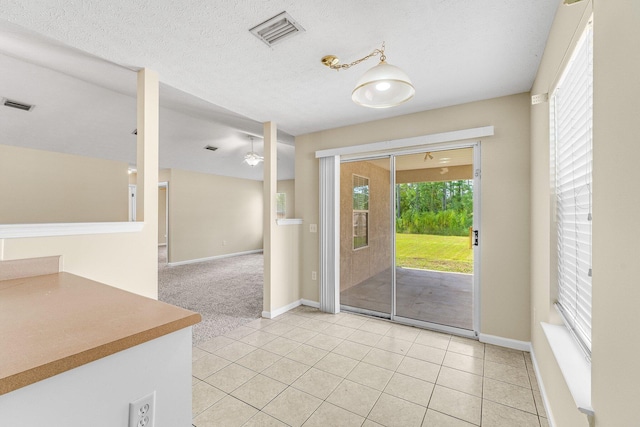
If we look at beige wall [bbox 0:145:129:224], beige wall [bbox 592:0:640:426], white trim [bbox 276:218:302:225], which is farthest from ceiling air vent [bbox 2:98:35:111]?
beige wall [bbox 592:0:640:426]

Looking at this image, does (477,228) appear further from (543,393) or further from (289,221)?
(289,221)

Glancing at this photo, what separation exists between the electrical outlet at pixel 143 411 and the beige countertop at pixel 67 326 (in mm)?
165

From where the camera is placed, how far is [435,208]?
3213mm

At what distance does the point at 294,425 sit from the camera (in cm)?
172

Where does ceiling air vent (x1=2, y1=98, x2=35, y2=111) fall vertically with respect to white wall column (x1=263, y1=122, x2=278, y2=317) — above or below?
above

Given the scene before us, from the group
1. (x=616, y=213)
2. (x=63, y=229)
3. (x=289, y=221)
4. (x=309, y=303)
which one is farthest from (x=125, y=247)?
(x=616, y=213)

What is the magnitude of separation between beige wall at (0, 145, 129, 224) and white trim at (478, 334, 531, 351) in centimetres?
627

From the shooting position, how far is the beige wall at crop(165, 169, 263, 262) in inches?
270

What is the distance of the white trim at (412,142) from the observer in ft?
9.07

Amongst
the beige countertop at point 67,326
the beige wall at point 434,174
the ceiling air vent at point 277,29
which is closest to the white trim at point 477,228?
the beige wall at point 434,174

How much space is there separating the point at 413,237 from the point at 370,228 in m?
0.72

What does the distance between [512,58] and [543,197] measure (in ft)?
3.39

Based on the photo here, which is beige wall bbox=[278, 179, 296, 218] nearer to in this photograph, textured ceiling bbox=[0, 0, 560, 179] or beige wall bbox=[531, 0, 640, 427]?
textured ceiling bbox=[0, 0, 560, 179]

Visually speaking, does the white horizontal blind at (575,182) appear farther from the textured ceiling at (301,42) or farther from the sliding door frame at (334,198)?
the sliding door frame at (334,198)
